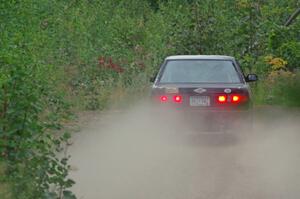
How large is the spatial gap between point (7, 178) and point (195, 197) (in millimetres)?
2610

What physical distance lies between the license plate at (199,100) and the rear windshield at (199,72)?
0.56 metres

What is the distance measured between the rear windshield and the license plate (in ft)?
1.83

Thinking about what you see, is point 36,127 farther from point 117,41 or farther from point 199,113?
point 117,41

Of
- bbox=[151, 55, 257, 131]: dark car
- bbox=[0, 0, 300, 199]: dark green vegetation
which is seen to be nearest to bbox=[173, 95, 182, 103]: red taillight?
bbox=[151, 55, 257, 131]: dark car

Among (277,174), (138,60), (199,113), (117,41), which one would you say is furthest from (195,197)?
(117,41)

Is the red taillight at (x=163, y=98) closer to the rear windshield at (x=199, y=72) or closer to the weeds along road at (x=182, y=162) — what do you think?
the weeds along road at (x=182, y=162)

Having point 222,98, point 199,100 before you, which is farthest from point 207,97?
point 222,98

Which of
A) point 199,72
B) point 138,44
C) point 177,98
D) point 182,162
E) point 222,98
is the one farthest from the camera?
point 138,44

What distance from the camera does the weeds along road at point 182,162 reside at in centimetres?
1082

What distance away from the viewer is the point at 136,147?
1498 centimetres

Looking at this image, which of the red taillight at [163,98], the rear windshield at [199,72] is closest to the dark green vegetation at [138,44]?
the rear windshield at [199,72]

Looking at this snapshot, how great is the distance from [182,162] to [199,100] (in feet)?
5.52

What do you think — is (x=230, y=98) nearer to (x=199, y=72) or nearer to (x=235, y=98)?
(x=235, y=98)

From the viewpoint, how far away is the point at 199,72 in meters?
15.6
